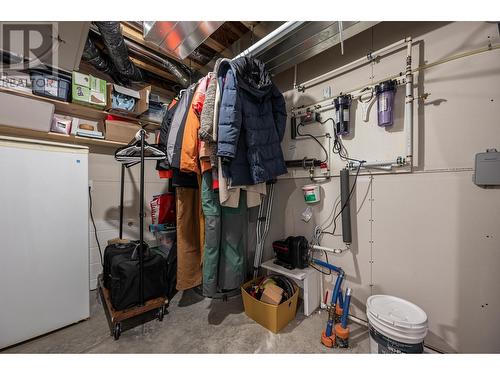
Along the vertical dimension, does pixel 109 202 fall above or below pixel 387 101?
below

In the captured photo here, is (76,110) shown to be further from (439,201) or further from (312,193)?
(439,201)

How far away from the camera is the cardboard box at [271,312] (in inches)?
54.4

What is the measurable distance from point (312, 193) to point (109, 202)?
227cm

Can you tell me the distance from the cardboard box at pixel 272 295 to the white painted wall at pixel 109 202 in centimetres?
174

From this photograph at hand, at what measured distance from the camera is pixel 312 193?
5.59ft

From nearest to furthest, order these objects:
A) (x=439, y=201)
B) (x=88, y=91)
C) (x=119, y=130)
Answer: (x=439, y=201) → (x=88, y=91) → (x=119, y=130)

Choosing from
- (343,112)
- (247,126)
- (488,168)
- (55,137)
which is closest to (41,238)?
(55,137)

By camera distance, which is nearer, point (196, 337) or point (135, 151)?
point (196, 337)

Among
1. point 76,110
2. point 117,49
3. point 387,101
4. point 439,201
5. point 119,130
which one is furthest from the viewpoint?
point 119,130

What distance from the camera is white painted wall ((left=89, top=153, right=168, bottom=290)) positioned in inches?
83.1

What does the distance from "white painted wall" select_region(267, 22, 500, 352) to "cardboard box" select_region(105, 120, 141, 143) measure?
2.21m

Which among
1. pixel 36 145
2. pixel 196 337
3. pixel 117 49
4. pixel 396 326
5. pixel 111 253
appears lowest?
pixel 196 337

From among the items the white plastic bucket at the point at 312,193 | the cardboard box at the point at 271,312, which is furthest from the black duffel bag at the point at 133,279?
the white plastic bucket at the point at 312,193
